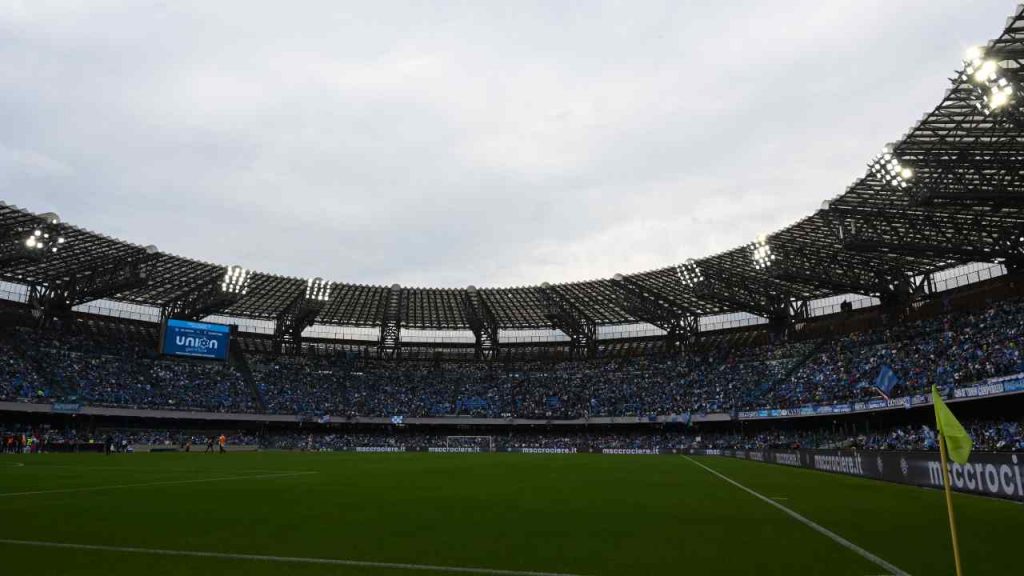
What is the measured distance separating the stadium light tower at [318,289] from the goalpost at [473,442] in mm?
23658

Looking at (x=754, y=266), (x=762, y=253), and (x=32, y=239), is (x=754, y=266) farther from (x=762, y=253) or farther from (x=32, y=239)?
(x=32, y=239)

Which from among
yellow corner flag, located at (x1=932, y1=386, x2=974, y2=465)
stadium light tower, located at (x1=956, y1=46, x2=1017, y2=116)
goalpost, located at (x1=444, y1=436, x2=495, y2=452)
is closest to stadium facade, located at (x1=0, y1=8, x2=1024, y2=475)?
stadium light tower, located at (x1=956, y1=46, x2=1017, y2=116)

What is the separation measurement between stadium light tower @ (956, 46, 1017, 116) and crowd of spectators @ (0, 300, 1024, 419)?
16.0 m

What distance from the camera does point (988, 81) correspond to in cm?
Result: 2486

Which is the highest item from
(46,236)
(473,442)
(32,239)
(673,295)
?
(46,236)

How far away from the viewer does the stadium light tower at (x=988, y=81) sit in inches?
950

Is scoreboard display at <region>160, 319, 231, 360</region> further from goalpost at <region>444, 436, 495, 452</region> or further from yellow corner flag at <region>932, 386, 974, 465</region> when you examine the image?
yellow corner flag at <region>932, 386, 974, 465</region>

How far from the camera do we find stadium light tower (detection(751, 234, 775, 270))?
165 feet

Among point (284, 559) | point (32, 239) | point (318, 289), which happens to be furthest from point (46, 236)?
point (284, 559)

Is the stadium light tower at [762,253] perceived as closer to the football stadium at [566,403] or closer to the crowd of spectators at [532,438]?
the football stadium at [566,403]

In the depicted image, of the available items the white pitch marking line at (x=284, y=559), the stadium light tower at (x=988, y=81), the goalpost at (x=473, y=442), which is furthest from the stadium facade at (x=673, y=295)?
the white pitch marking line at (x=284, y=559)

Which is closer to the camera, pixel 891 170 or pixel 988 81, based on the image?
pixel 988 81

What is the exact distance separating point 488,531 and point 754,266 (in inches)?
2085

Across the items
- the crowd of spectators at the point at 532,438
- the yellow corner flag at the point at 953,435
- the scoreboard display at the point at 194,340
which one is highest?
the scoreboard display at the point at 194,340
